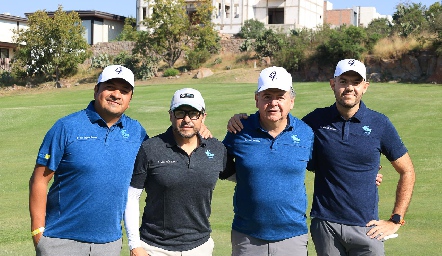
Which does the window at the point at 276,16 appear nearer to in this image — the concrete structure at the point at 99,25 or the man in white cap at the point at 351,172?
the concrete structure at the point at 99,25

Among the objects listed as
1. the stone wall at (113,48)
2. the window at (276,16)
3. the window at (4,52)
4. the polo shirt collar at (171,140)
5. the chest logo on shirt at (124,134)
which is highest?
the window at (276,16)

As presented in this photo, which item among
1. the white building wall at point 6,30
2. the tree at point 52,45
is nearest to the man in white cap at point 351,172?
the tree at point 52,45

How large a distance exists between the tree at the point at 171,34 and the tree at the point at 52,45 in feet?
15.2

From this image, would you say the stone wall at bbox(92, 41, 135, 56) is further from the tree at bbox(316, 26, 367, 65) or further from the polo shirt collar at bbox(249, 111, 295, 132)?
the polo shirt collar at bbox(249, 111, 295, 132)

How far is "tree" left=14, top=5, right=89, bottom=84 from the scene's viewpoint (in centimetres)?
4922

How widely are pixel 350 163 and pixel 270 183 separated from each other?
2.44ft

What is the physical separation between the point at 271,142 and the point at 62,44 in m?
46.6

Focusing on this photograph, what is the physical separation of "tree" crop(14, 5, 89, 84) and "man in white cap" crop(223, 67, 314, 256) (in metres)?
45.4

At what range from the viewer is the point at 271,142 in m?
5.30

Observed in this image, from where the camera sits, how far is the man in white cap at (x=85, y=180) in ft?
16.3

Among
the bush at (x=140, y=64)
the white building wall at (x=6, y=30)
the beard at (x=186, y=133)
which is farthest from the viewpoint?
the white building wall at (x=6, y=30)

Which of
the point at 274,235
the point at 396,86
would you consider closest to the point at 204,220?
the point at 274,235

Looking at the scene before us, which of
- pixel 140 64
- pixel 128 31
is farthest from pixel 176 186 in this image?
pixel 128 31

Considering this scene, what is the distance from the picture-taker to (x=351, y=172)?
5469 millimetres
